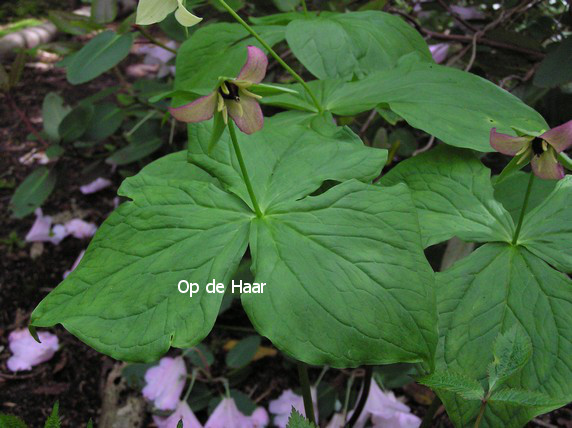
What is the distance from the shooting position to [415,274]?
0.77m

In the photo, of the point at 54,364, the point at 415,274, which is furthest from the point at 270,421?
the point at 415,274

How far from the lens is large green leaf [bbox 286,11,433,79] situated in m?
1.23

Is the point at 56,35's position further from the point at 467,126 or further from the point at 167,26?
the point at 467,126

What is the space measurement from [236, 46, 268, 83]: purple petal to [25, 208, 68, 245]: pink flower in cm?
177

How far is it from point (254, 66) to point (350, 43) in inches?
22.6

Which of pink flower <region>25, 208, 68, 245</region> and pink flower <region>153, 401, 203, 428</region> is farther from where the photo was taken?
pink flower <region>25, 208, 68, 245</region>

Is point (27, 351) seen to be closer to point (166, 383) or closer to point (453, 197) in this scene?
point (166, 383)

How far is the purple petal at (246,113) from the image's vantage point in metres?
0.79

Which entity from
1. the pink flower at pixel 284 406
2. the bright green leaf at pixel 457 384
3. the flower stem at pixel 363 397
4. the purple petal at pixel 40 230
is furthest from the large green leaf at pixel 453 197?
the purple petal at pixel 40 230

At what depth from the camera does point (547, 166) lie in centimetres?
80

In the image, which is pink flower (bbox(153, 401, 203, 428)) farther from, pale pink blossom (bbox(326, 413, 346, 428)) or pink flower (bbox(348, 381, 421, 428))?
pink flower (bbox(348, 381, 421, 428))

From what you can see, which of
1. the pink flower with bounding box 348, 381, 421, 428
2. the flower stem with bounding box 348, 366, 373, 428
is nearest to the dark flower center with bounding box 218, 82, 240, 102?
the flower stem with bounding box 348, 366, 373, 428

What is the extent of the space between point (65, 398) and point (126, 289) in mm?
1132

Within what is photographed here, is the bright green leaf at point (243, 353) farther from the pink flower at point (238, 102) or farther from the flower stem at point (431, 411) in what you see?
the pink flower at point (238, 102)
